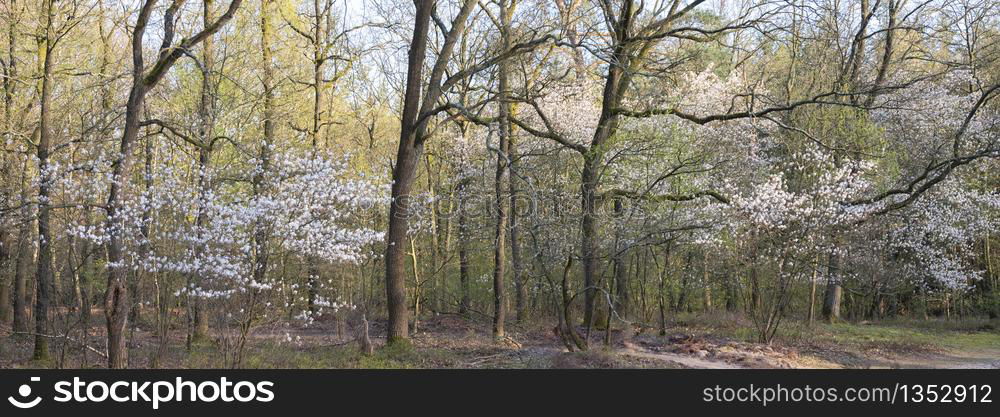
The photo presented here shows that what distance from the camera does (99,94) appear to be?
15.8m

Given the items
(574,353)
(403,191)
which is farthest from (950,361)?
(403,191)

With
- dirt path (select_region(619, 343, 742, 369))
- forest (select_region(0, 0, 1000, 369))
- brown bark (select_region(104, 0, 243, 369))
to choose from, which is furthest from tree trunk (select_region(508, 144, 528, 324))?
brown bark (select_region(104, 0, 243, 369))

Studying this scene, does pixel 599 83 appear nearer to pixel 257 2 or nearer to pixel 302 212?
pixel 257 2

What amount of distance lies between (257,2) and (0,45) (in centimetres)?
504

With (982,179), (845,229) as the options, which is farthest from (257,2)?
(982,179)

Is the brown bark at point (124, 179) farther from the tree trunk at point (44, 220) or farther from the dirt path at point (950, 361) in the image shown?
the dirt path at point (950, 361)

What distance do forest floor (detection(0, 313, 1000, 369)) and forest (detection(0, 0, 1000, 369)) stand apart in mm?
105

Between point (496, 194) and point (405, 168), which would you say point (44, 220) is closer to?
point (405, 168)

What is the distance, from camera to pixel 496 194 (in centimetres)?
1423

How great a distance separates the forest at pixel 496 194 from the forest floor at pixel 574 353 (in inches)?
4.1

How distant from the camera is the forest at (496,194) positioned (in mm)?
10445

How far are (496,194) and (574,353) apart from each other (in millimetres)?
4609

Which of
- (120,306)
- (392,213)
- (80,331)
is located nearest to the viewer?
(120,306)

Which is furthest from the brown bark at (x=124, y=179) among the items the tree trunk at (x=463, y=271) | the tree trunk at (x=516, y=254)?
the tree trunk at (x=463, y=271)
